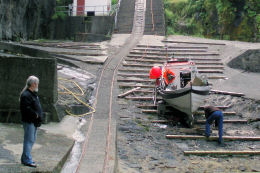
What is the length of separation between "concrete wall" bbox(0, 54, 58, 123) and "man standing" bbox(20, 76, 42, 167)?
3.29 m

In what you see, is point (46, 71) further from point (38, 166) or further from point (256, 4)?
point (256, 4)

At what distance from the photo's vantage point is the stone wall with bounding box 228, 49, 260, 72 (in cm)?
1930

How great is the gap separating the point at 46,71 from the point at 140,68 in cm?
1019

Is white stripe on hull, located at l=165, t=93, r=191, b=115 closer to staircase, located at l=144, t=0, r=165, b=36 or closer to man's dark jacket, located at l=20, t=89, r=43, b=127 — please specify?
man's dark jacket, located at l=20, t=89, r=43, b=127

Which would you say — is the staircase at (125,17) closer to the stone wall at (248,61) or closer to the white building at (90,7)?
the white building at (90,7)

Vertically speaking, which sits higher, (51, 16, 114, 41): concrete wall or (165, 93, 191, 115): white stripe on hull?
(51, 16, 114, 41): concrete wall

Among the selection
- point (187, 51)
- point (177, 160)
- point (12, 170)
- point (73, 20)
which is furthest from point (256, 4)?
point (12, 170)

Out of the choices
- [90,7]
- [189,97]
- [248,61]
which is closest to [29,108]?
[189,97]

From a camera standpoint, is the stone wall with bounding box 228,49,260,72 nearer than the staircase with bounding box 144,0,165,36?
Yes

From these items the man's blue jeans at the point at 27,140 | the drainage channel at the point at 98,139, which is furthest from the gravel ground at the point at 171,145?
the man's blue jeans at the point at 27,140

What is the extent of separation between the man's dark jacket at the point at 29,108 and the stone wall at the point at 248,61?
1635 cm

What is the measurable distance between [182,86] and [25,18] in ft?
66.5

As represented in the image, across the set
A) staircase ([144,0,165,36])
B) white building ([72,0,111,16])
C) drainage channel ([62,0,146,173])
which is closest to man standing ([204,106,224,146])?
drainage channel ([62,0,146,173])

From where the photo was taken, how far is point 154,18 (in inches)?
1219
